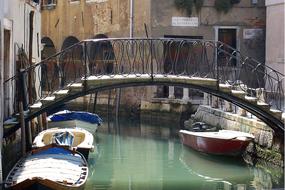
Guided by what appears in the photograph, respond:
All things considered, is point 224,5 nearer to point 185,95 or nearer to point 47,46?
point 185,95

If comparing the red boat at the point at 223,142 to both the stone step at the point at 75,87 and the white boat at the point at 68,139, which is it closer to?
the white boat at the point at 68,139

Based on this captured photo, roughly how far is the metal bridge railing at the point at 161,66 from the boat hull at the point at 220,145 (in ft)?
3.85

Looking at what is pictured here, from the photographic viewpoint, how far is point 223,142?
13.9m

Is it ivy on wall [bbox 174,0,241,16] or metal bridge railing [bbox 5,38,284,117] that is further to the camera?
ivy on wall [bbox 174,0,241,16]

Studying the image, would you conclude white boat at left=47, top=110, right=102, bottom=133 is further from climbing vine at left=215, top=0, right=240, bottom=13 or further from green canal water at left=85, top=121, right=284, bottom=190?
climbing vine at left=215, top=0, right=240, bottom=13

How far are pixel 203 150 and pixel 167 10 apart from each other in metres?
9.84

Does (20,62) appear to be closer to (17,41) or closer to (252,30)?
(17,41)

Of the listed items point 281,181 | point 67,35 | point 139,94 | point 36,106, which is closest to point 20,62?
point 36,106

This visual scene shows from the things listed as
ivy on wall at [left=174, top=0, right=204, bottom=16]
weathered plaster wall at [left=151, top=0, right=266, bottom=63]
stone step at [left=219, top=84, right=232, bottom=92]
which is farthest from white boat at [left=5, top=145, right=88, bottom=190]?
ivy on wall at [left=174, top=0, right=204, bottom=16]

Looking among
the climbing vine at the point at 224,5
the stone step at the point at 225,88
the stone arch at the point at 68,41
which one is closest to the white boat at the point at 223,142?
the stone step at the point at 225,88

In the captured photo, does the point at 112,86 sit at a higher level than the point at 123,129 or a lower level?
higher

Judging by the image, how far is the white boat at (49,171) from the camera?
8.93m

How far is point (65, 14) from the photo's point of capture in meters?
29.1

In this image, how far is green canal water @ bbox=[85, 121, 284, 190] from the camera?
Answer: 12.0 meters
